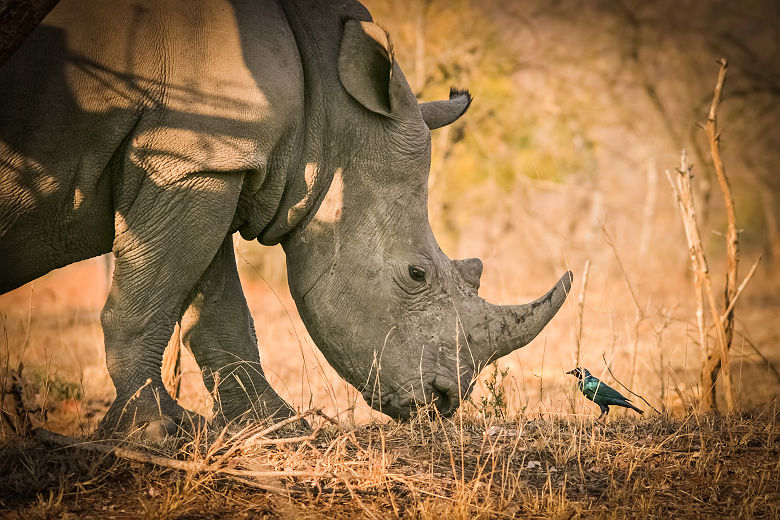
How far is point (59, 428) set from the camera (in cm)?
649

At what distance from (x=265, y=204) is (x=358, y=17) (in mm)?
1131

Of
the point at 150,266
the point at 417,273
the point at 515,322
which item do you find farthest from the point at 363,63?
the point at 515,322

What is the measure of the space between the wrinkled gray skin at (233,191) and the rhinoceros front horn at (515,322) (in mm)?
11

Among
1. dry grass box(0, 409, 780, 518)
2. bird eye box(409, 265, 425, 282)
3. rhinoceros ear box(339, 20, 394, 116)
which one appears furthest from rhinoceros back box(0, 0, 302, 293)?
Answer: dry grass box(0, 409, 780, 518)

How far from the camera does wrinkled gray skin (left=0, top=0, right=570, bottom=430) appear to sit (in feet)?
12.4

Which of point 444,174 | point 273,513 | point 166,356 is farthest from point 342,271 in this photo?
point 444,174

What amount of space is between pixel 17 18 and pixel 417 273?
2321mm

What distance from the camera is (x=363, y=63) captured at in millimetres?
4387

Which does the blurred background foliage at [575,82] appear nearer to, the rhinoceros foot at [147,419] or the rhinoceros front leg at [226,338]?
the rhinoceros front leg at [226,338]

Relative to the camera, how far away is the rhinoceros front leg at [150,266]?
3.92 m

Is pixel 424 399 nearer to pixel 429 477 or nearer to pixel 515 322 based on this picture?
pixel 515 322

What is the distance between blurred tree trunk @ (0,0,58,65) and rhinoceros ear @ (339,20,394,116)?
169 cm

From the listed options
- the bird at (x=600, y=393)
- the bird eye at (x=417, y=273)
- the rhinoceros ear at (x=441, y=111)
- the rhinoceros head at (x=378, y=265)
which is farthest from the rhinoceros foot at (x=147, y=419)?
the rhinoceros ear at (x=441, y=111)

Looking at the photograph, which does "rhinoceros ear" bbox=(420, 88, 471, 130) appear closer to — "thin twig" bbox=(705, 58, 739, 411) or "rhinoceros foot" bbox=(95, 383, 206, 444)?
"thin twig" bbox=(705, 58, 739, 411)
